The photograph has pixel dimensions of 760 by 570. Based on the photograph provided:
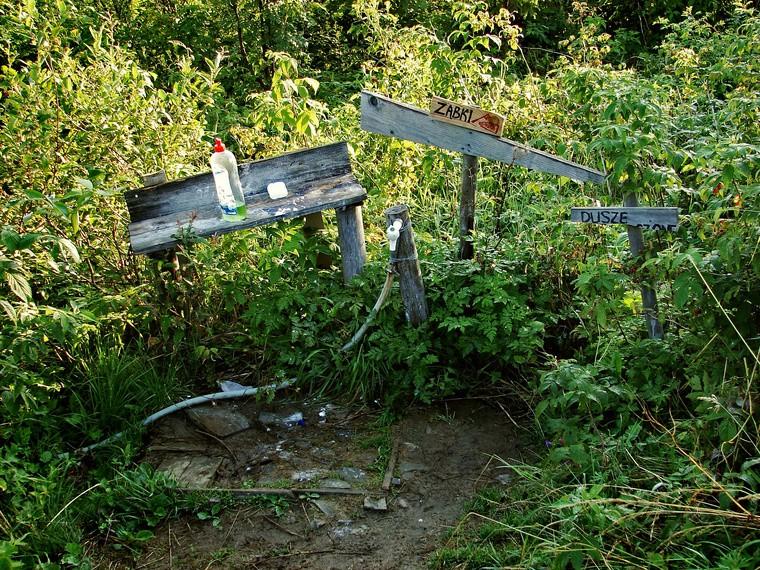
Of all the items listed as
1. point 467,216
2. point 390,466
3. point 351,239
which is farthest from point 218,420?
point 467,216

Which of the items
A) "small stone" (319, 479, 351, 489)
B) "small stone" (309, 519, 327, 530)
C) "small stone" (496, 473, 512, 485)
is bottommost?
"small stone" (496, 473, 512, 485)

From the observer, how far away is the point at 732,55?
5.25m

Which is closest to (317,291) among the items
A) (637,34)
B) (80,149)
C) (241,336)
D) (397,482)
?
(241,336)

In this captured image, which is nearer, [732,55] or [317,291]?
[317,291]

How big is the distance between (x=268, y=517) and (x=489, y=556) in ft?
3.47

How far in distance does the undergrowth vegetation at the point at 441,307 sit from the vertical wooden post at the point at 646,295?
0.05 m

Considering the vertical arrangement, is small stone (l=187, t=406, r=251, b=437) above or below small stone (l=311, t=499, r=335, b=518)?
above

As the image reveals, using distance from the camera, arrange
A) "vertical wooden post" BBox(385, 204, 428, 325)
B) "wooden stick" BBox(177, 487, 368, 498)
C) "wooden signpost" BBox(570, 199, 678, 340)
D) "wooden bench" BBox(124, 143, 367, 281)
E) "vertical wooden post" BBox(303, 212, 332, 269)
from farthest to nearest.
Answer: "vertical wooden post" BBox(303, 212, 332, 269) < "wooden bench" BBox(124, 143, 367, 281) < "vertical wooden post" BBox(385, 204, 428, 325) < "wooden stick" BBox(177, 487, 368, 498) < "wooden signpost" BBox(570, 199, 678, 340)

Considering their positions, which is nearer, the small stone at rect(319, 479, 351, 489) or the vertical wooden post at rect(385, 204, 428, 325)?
the small stone at rect(319, 479, 351, 489)

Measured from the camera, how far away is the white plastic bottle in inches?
160

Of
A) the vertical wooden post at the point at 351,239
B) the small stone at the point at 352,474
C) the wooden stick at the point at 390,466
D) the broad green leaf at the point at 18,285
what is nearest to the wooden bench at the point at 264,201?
the vertical wooden post at the point at 351,239

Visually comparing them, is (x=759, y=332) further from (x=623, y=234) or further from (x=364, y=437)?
(x=364, y=437)

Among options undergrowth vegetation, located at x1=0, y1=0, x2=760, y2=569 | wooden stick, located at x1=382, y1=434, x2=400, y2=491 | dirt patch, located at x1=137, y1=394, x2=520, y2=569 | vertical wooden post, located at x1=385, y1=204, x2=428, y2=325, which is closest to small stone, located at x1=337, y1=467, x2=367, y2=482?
dirt patch, located at x1=137, y1=394, x2=520, y2=569

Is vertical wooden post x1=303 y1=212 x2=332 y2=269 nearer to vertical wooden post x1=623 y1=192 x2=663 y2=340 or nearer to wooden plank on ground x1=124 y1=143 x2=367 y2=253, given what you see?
wooden plank on ground x1=124 y1=143 x2=367 y2=253
